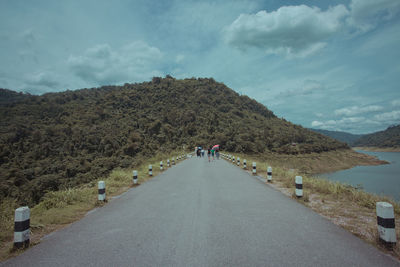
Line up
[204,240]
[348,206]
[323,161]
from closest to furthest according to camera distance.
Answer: [204,240]
[348,206]
[323,161]

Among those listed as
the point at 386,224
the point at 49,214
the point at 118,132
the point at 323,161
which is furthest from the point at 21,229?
the point at 118,132

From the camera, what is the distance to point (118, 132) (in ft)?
223

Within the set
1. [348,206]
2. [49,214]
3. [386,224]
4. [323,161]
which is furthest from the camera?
[323,161]

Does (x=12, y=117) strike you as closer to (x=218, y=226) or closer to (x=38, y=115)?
(x=38, y=115)

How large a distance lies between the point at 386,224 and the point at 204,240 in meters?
2.95

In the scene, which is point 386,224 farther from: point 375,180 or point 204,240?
point 375,180

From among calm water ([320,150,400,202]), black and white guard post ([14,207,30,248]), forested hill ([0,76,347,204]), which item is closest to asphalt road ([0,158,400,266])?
black and white guard post ([14,207,30,248])

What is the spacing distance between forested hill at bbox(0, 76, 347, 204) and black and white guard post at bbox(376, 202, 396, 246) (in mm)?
19949

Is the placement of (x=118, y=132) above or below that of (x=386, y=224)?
above

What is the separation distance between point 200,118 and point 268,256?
87.0 meters

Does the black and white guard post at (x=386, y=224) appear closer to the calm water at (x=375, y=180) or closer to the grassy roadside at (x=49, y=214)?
the grassy roadside at (x=49, y=214)

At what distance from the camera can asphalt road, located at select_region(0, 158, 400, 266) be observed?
336 centimetres

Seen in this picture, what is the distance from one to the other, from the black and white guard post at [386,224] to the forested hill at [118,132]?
19.9 metres

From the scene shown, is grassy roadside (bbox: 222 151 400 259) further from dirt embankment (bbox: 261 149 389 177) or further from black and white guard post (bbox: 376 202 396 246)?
dirt embankment (bbox: 261 149 389 177)
